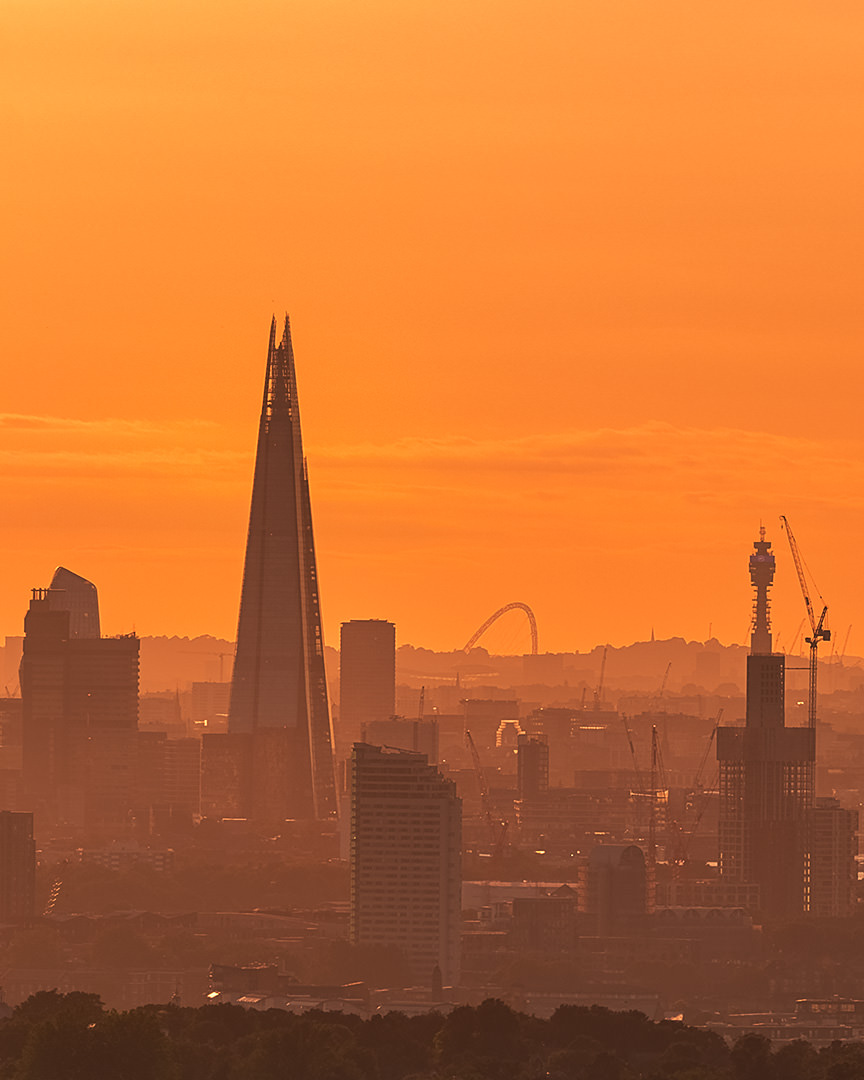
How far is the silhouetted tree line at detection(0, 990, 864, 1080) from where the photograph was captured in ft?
284

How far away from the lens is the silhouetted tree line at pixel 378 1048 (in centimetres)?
8656

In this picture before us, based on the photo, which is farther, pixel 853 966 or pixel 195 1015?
pixel 853 966

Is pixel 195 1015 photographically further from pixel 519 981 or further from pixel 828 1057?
pixel 519 981

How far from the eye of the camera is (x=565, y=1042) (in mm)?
104875

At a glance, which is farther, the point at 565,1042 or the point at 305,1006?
the point at 305,1006

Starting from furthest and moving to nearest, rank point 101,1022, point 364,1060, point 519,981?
1. point 519,981
2. point 364,1060
3. point 101,1022

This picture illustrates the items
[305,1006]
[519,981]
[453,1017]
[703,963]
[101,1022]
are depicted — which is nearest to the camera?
[101,1022]

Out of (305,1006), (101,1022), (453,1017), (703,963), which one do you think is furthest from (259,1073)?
(703,963)

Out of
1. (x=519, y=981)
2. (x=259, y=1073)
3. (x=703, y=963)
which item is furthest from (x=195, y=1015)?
(x=703, y=963)

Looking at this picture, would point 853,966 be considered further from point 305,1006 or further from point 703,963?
point 305,1006

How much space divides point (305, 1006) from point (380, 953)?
43.0 meters

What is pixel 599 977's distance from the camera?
186250mm

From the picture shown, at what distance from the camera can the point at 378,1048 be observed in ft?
330

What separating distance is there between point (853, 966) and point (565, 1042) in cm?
9598
